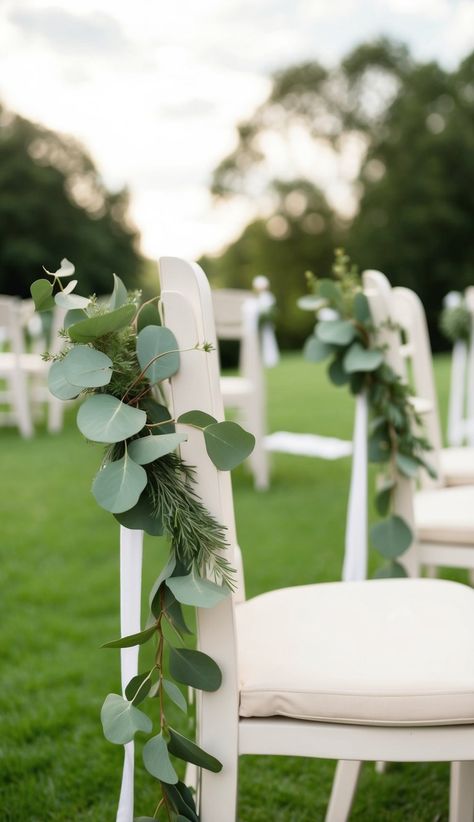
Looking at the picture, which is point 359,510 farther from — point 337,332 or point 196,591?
point 196,591

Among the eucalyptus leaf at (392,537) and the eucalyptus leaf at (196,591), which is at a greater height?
the eucalyptus leaf at (196,591)

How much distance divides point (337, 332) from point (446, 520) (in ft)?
1.53

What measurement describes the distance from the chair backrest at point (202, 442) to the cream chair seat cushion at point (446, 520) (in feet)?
2.67

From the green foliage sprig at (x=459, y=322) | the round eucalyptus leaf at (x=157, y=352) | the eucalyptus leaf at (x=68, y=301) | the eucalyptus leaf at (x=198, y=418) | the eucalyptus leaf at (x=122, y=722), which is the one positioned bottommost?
the eucalyptus leaf at (x=122, y=722)

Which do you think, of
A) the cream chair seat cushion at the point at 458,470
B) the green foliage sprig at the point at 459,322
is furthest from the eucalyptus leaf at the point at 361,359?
the green foliage sprig at the point at 459,322

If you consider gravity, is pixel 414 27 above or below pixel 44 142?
above

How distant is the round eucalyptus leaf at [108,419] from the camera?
896 mm

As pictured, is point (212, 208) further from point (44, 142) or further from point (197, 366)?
point (197, 366)

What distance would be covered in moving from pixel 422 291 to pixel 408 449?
63.5 ft

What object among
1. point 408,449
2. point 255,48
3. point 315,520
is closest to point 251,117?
point 255,48

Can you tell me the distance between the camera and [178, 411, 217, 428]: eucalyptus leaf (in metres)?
0.95

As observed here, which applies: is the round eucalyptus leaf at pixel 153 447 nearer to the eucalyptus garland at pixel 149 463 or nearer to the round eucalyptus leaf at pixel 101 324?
the eucalyptus garland at pixel 149 463

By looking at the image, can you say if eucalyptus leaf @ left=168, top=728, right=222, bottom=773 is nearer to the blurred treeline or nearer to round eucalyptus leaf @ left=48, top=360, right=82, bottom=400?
round eucalyptus leaf @ left=48, top=360, right=82, bottom=400

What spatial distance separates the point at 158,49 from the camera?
21.5 m
